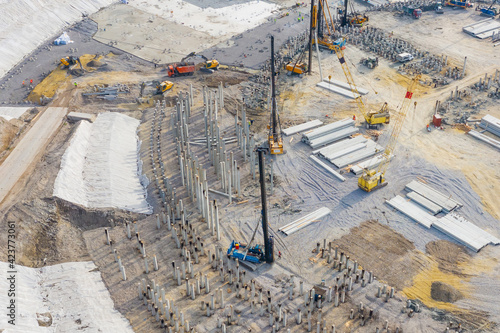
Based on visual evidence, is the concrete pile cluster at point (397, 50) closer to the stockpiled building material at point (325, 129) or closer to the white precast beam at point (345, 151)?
the stockpiled building material at point (325, 129)

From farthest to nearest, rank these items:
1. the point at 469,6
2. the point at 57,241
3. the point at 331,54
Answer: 1. the point at 469,6
2. the point at 331,54
3. the point at 57,241

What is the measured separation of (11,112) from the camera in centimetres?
4909

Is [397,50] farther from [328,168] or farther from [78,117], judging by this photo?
[78,117]

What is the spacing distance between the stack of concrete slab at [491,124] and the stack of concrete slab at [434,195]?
11.6m

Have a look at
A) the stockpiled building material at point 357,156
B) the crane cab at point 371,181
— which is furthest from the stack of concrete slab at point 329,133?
the crane cab at point 371,181

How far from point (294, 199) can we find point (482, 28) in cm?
4341

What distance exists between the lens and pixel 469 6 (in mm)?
73875

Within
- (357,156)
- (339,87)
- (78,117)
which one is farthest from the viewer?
(339,87)

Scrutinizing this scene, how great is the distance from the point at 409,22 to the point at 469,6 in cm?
1165

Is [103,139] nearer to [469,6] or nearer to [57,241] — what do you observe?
[57,241]

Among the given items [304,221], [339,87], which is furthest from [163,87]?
[304,221]

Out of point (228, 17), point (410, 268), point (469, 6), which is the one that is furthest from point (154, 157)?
point (469, 6)

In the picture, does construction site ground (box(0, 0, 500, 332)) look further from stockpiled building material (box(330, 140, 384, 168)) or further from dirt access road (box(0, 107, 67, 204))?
stockpiled building material (box(330, 140, 384, 168))

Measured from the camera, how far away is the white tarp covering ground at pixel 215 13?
68.8 metres
